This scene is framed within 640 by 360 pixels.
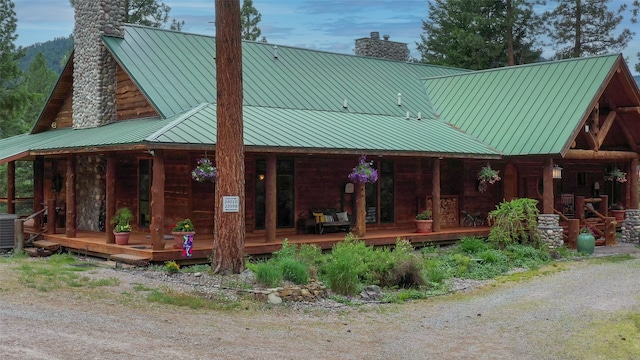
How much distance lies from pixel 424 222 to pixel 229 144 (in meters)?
7.97

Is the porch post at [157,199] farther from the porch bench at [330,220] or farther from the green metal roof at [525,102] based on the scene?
the green metal roof at [525,102]

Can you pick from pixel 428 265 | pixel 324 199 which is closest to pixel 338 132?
pixel 324 199

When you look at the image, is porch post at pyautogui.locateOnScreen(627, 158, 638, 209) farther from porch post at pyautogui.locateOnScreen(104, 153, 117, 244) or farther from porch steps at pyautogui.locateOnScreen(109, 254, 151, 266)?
porch post at pyautogui.locateOnScreen(104, 153, 117, 244)

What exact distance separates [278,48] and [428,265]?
437 inches

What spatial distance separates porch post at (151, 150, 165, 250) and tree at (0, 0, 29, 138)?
19.9 metres

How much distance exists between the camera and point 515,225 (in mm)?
18062

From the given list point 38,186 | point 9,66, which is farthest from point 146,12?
point 38,186

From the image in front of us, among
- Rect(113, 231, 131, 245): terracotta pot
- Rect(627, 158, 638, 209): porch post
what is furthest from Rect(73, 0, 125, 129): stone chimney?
Rect(627, 158, 638, 209): porch post

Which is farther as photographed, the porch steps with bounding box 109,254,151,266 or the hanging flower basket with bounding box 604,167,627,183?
the hanging flower basket with bounding box 604,167,627,183

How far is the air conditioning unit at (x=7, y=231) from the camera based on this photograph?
56.7 ft

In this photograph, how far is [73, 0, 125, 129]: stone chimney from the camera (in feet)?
62.4

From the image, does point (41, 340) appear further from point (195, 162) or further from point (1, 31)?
point (1, 31)

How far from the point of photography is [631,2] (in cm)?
3791

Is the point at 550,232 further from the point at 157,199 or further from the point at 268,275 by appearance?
the point at 157,199
